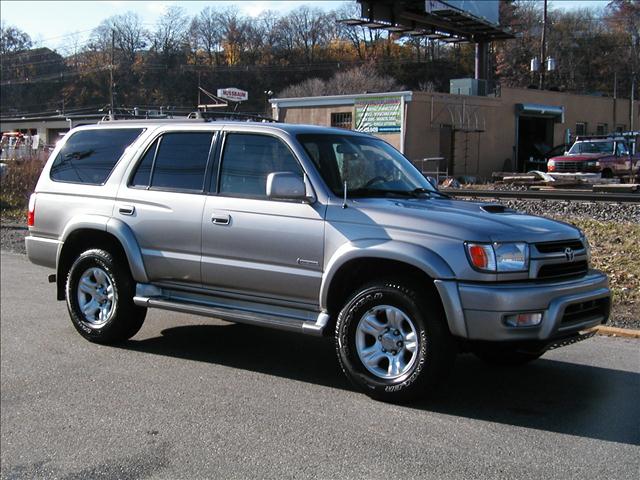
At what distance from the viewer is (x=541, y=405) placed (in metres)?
5.07

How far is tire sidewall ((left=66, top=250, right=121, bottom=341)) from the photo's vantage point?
21.0 feet

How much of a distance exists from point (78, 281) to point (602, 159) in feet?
82.5

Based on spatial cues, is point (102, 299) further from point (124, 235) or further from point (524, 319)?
point (524, 319)

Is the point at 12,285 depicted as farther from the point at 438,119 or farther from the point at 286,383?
the point at 438,119

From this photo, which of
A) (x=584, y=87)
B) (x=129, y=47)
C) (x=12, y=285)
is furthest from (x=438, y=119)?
(x=129, y=47)

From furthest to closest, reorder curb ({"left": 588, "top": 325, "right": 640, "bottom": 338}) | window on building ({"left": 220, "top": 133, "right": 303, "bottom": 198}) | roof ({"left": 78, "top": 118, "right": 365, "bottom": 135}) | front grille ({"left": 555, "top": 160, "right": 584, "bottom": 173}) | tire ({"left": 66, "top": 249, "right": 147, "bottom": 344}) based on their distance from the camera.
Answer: front grille ({"left": 555, "top": 160, "right": 584, "bottom": 173}) → curb ({"left": 588, "top": 325, "right": 640, "bottom": 338}) → tire ({"left": 66, "top": 249, "right": 147, "bottom": 344}) → roof ({"left": 78, "top": 118, "right": 365, "bottom": 135}) → window on building ({"left": 220, "top": 133, "right": 303, "bottom": 198})

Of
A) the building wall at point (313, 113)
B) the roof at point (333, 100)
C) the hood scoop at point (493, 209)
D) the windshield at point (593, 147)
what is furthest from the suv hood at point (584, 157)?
the hood scoop at point (493, 209)

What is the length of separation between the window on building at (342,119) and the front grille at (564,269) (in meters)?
32.2

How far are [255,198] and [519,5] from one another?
8592 centimetres

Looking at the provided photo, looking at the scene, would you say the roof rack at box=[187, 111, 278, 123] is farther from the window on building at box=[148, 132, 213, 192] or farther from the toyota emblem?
the toyota emblem

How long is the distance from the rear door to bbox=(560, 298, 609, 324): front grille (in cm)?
294

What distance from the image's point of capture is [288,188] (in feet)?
17.1

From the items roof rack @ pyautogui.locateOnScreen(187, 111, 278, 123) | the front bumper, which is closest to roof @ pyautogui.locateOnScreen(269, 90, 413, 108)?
roof rack @ pyautogui.locateOnScreen(187, 111, 278, 123)

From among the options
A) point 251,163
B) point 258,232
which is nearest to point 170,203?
point 251,163
